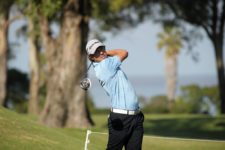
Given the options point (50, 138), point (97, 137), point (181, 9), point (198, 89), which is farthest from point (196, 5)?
point (50, 138)

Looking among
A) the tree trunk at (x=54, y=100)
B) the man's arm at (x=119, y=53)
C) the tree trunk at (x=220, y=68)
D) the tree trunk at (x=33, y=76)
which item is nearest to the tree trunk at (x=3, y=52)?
the tree trunk at (x=33, y=76)

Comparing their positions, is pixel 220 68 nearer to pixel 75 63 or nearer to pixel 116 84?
pixel 75 63

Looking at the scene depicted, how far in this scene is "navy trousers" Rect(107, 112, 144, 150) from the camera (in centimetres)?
1043

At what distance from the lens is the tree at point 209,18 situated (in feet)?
A: 128

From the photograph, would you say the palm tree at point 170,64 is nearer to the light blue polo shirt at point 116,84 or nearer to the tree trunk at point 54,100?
the tree trunk at point 54,100

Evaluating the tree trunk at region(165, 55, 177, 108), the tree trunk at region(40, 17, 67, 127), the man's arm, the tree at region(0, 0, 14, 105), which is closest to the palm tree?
the tree trunk at region(165, 55, 177, 108)

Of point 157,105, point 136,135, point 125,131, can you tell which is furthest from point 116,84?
point 157,105

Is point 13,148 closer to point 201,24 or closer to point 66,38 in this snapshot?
point 66,38

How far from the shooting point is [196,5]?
40719mm

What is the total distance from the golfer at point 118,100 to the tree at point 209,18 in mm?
28577

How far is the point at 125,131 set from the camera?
10.5 meters

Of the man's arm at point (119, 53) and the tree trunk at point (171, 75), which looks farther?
the tree trunk at point (171, 75)

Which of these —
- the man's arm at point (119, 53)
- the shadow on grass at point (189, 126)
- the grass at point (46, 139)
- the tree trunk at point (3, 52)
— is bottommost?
the grass at point (46, 139)

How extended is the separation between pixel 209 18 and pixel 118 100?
30.7 metres
